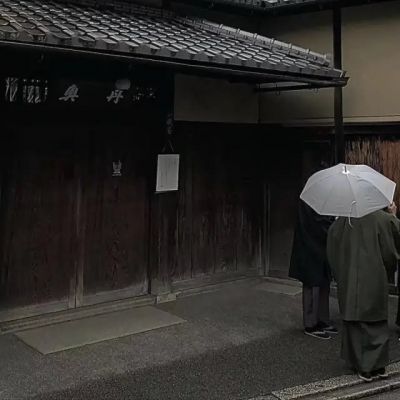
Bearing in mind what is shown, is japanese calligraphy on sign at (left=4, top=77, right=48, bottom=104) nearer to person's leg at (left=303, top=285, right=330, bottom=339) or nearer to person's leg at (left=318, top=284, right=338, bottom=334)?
person's leg at (left=303, top=285, right=330, bottom=339)

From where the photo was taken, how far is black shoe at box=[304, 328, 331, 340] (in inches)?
291

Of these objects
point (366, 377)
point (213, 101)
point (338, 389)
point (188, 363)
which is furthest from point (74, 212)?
point (366, 377)

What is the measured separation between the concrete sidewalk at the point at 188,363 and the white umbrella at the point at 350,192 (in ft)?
5.96

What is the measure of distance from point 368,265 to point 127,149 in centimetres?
411

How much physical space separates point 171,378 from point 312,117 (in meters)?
5.47

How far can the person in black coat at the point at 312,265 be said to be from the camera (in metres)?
7.32

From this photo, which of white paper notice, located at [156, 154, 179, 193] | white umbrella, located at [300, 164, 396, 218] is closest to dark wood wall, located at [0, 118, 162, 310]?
white paper notice, located at [156, 154, 179, 193]

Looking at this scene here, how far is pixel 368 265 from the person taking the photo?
237 inches

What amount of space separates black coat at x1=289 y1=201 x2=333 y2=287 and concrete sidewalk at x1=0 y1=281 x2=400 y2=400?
81 cm

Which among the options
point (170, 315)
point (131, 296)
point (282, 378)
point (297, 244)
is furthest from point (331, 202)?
point (131, 296)

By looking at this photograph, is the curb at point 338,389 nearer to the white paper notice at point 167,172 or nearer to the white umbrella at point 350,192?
the white umbrella at point 350,192

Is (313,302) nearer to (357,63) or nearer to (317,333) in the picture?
(317,333)

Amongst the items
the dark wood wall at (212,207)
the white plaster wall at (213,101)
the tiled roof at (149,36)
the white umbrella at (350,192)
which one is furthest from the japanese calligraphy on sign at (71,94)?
the white umbrella at (350,192)

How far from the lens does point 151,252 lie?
8914mm
